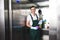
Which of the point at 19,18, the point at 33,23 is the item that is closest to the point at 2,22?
the point at 19,18

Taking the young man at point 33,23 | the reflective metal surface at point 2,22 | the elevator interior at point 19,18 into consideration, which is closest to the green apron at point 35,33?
the young man at point 33,23

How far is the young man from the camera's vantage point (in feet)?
11.5

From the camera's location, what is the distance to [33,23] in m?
3.56

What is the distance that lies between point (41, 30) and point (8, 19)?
Answer: 2.74ft

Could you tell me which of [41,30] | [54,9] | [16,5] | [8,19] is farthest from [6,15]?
[54,9]

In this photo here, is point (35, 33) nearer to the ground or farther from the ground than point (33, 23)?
nearer to the ground

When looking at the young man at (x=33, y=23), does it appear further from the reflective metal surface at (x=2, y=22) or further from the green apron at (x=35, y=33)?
the reflective metal surface at (x=2, y=22)

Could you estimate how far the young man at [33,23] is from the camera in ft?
11.5

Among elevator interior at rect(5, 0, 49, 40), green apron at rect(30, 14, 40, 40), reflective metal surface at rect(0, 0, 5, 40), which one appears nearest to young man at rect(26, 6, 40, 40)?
green apron at rect(30, 14, 40, 40)

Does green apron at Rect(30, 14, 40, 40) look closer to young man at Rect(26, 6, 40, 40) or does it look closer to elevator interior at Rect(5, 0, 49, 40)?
young man at Rect(26, 6, 40, 40)

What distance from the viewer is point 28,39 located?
3676 mm

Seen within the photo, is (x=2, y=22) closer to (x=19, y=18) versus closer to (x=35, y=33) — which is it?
(x=19, y=18)

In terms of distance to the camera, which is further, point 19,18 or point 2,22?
point 19,18

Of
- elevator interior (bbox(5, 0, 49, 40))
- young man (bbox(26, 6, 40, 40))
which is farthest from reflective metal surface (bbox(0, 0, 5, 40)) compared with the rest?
young man (bbox(26, 6, 40, 40))
